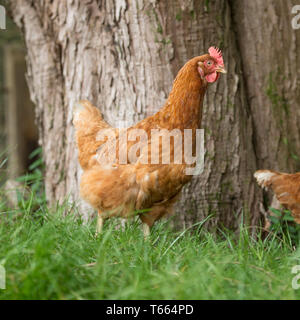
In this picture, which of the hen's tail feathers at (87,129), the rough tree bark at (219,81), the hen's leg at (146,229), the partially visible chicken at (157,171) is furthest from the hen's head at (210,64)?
the hen's leg at (146,229)

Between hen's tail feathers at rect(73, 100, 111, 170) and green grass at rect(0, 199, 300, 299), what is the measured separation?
2.38 feet

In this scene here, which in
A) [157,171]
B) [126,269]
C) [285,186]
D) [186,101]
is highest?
[186,101]

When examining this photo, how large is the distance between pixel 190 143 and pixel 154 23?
3.71ft

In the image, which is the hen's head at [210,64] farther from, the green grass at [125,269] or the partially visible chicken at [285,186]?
the green grass at [125,269]

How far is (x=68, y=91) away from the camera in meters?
3.96

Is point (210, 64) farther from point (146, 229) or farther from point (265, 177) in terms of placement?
point (146, 229)

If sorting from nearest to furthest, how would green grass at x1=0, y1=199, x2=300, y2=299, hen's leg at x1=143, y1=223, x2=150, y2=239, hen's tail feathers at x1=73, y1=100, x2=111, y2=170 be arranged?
green grass at x1=0, y1=199, x2=300, y2=299 < hen's leg at x1=143, y1=223, x2=150, y2=239 < hen's tail feathers at x1=73, y1=100, x2=111, y2=170

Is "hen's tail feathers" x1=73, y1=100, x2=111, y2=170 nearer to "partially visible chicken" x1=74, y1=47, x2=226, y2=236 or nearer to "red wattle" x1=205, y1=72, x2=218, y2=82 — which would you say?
"partially visible chicken" x1=74, y1=47, x2=226, y2=236

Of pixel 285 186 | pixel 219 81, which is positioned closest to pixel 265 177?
pixel 285 186

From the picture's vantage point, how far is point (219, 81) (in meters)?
3.55

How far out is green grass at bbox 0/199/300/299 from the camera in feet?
6.14

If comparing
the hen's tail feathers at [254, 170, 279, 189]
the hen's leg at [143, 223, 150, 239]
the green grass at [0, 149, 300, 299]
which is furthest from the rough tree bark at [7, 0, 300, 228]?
the green grass at [0, 149, 300, 299]

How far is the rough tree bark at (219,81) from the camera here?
3.43 m

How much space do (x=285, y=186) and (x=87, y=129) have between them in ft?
5.29
